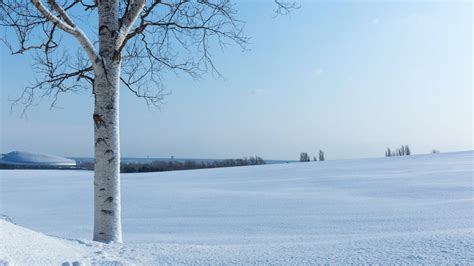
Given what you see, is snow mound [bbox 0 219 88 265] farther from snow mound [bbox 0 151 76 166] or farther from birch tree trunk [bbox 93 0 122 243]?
snow mound [bbox 0 151 76 166]

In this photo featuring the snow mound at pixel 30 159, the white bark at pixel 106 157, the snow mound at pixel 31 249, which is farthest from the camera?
the snow mound at pixel 30 159

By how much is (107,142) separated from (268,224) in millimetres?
4141

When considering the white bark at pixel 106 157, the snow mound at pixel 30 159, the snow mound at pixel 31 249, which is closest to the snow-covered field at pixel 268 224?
the snow mound at pixel 31 249

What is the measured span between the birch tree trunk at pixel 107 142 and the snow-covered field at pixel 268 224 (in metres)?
0.37

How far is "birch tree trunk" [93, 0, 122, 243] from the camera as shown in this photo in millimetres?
4436

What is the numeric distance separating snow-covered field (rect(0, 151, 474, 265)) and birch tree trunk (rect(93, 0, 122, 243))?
1.23 ft

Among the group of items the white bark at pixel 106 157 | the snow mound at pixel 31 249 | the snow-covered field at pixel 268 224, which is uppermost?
the white bark at pixel 106 157

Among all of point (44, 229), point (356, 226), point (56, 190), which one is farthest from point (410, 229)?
point (56, 190)

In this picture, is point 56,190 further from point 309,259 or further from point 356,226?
point 309,259

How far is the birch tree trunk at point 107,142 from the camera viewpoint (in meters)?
4.44

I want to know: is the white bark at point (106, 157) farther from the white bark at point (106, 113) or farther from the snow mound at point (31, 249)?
the snow mound at point (31, 249)

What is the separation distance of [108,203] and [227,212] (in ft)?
16.3

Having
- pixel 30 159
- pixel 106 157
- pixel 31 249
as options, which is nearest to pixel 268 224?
pixel 106 157

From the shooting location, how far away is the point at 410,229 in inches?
244
